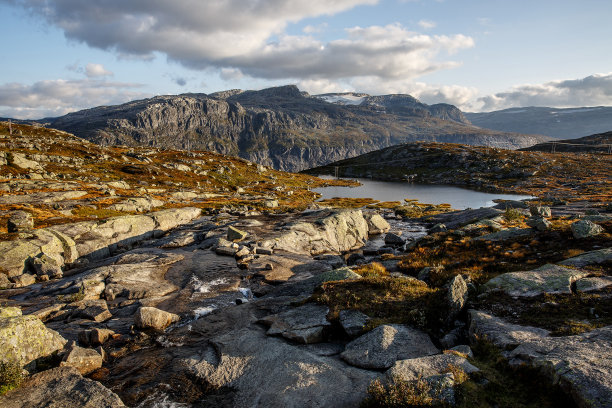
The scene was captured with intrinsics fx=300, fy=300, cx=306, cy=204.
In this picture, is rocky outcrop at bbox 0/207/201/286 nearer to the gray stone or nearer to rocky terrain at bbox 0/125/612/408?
rocky terrain at bbox 0/125/612/408

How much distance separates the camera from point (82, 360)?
578 inches

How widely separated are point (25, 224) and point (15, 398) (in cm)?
4175

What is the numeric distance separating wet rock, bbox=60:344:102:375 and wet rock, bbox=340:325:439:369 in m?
12.3

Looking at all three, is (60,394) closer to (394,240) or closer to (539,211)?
(394,240)

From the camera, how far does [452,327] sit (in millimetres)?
15648

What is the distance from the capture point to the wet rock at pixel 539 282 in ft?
55.4

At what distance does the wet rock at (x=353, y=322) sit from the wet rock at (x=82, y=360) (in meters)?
12.6

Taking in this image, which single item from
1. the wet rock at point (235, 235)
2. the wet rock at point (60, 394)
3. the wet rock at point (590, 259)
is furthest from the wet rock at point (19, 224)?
the wet rock at point (590, 259)

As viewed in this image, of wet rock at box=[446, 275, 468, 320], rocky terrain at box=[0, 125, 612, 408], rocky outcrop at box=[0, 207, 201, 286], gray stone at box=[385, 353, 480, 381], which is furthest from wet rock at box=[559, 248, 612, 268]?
rocky outcrop at box=[0, 207, 201, 286]

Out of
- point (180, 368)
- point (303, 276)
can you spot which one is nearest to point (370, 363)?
point (180, 368)

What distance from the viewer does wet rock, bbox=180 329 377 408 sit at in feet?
38.1

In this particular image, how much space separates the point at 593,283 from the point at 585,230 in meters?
15.4

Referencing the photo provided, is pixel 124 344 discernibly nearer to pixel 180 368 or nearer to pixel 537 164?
pixel 180 368

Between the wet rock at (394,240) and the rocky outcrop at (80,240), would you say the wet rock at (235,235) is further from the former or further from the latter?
the wet rock at (394,240)
